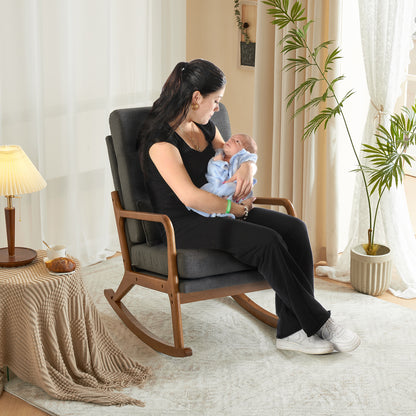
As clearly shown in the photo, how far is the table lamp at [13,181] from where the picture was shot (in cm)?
238

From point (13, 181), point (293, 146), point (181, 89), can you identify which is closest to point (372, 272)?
point (293, 146)

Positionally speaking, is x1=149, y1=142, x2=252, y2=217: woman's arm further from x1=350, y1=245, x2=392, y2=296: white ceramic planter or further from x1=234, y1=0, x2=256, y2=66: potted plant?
x1=234, y1=0, x2=256, y2=66: potted plant

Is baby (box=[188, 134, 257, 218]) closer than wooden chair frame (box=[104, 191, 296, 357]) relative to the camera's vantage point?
No

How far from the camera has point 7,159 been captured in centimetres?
239

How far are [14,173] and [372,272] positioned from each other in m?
1.83

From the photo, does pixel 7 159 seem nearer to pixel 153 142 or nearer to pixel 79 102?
pixel 153 142

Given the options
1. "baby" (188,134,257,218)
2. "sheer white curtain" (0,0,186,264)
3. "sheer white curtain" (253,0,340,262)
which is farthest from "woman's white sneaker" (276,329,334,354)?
"sheer white curtain" (0,0,186,264)

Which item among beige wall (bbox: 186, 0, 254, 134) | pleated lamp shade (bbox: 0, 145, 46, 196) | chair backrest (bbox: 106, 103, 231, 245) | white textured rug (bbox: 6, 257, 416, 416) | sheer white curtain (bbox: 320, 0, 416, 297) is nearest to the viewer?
white textured rug (bbox: 6, 257, 416, 416)

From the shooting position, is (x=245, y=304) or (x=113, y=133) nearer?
(x=113, y=133)

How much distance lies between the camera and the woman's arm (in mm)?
2555

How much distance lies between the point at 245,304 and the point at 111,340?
0.77 metres

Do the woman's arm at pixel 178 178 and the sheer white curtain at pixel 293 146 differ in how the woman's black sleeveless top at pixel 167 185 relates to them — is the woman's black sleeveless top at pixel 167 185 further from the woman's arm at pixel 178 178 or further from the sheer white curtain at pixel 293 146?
the sheer white curtain at pixel 293 146

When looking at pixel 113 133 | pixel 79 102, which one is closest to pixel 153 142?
pixel 113 133

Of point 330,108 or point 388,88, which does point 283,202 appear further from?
point 388,88
